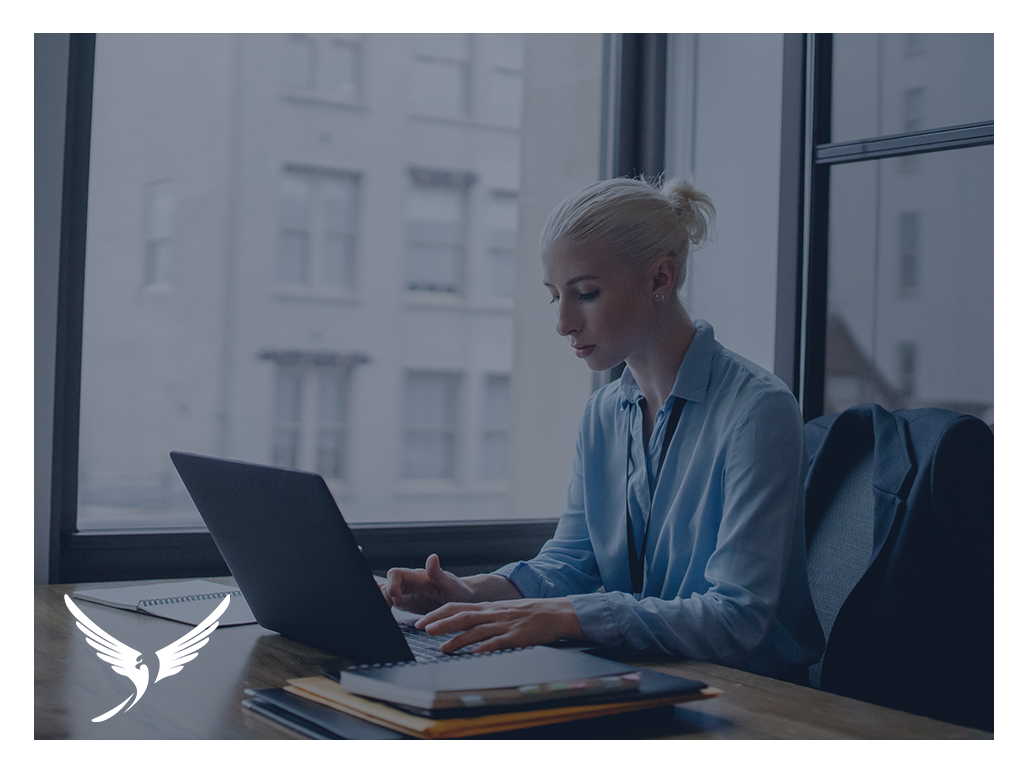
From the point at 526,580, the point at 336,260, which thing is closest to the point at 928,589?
the point at 526,580

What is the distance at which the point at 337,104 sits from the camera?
2.09m

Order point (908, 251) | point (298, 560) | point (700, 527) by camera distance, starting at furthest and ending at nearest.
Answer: point (908, 251), point (700, 527), point (298, 560)

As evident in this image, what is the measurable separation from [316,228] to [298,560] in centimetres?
127

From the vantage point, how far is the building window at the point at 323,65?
6.72 ft

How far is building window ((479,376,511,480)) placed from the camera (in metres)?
2.38

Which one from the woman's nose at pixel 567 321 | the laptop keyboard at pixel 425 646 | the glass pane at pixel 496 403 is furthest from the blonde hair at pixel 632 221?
the glass pane at pixel 496 403

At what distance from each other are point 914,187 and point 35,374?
6.28ft

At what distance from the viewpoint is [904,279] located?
214 centimetres

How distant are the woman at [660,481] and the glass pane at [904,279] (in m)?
0.73

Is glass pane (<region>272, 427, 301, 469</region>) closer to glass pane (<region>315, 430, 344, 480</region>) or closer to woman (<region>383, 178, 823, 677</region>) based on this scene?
glass pane (<region>315, 430, 344, 480</region>)

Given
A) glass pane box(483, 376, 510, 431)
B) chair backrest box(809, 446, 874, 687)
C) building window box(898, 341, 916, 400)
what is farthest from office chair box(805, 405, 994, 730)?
glass pane box(483, 376, 510, 431)

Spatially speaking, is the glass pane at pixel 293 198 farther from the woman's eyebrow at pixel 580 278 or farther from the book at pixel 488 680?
the book at pixel 488 680

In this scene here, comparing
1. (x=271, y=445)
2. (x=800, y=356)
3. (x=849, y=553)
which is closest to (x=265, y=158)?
(x=271, y=445)

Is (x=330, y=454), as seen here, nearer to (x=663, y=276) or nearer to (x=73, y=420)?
(x=73, y=420)
